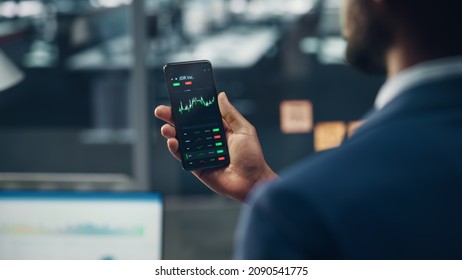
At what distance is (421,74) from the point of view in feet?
1.62

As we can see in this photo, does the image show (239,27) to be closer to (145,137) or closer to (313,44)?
(313,44)

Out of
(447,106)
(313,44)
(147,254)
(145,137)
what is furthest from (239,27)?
(447,106)

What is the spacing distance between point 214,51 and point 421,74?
2618mm

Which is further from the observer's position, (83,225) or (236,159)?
(83,225)

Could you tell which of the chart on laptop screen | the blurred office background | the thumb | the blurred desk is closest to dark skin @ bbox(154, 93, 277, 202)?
the thumb

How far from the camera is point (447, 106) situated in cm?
48

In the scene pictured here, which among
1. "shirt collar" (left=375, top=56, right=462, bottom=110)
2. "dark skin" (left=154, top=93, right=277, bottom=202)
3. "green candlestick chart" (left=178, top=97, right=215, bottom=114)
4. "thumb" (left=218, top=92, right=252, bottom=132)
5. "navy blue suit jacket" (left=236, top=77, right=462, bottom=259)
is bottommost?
"dark skin" (left=154, top=93, right=277, bottom=202)

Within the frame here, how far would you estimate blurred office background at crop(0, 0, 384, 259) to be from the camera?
9.72 ft

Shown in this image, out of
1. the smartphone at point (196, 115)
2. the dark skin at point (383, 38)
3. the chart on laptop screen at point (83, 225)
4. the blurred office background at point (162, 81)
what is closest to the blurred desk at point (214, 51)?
the blurred office background at point (162, 81)

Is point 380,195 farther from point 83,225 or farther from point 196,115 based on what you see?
point 83,225

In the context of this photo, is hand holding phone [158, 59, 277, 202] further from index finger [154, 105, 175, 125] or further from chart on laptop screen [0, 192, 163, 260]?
chart on laptop screen [0, 192, 163, 260]

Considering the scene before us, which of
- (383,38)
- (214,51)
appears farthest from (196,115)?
(214,51)

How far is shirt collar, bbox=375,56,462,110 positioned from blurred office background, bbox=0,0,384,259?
222 cm

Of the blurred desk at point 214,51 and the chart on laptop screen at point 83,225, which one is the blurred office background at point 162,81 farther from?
the chart on laptop screen at point 83,225
